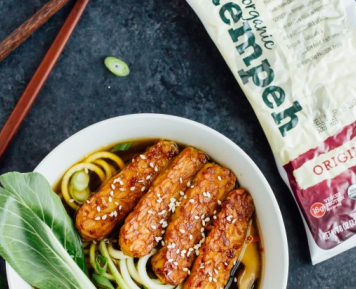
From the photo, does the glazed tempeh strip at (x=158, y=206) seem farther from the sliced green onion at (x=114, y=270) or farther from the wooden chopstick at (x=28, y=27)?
the wooden chopstick at (x=28, y=27)

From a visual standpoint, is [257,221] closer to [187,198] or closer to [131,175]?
[187,198]

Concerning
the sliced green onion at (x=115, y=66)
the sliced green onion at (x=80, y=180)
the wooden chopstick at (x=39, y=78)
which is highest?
the wooden chopstick at (x=39, y=78)

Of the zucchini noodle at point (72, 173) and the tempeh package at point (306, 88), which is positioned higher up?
the zucchini noodle at point (72, 173)

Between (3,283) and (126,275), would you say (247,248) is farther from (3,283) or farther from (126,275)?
(3,283)

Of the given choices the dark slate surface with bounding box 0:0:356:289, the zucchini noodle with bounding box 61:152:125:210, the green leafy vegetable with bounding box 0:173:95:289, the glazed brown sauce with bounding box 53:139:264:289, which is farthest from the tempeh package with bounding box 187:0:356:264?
the green leafy vegetable with bounding box 0:173:95:289

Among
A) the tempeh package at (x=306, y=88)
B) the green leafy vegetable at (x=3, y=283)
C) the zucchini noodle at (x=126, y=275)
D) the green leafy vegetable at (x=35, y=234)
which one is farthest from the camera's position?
the tempeh package at (x=306, y=88)

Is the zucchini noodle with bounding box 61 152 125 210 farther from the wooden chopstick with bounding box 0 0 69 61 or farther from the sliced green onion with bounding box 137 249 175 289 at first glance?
the wooden chopstick with bounding box 0 0 69 61

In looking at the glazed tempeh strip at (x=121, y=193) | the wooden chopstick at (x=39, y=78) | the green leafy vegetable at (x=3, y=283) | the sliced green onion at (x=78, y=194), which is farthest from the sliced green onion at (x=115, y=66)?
the green leafy vegetable at (x=3, y=283)

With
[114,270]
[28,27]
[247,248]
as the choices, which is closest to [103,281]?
[114,270]
